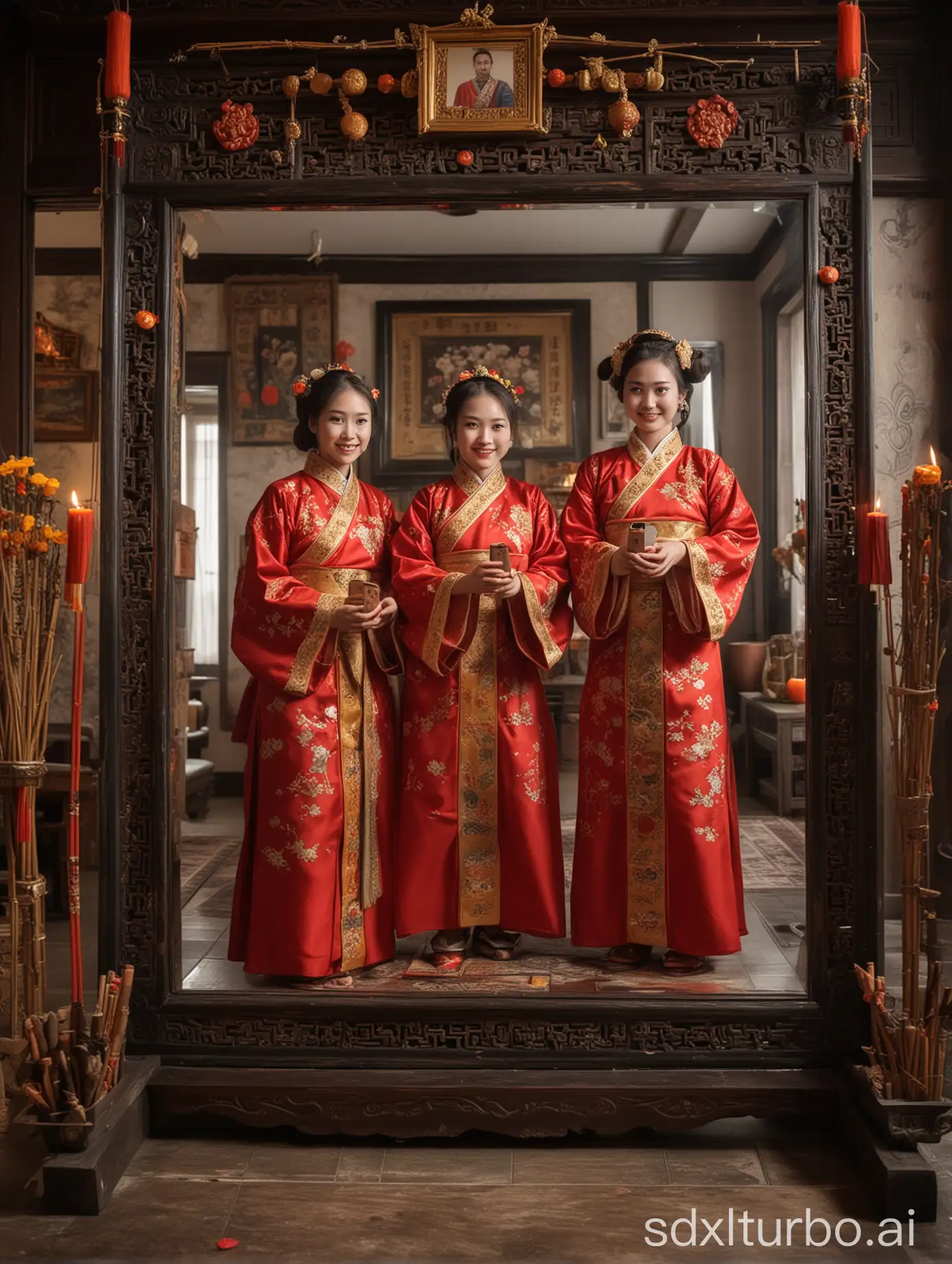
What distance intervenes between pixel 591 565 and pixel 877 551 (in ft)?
2.56

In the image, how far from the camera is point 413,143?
294 centimetres

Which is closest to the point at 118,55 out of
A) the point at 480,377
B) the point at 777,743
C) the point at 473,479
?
the point at 480,377

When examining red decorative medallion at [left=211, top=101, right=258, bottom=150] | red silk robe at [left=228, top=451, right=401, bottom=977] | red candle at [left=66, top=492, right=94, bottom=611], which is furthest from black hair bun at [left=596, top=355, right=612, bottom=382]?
red candle at [left=66, top=492, right=94, bottom=611]

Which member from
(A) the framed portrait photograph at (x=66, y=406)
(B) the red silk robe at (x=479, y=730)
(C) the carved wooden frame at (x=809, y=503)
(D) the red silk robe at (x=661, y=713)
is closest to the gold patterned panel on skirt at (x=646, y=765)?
(D) the red silk robe at (x=661, y=713)

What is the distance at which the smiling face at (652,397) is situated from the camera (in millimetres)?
3217

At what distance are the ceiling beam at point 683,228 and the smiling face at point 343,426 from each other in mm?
995

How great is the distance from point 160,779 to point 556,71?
2.07 metres

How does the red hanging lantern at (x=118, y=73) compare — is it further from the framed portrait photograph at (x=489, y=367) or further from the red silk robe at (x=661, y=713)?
the red silk robe at (x=661, y=713)

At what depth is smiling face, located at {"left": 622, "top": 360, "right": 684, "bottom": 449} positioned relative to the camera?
3.22 meters

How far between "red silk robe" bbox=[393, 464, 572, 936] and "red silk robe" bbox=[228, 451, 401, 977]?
0.10 m

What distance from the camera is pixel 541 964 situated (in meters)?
3.22

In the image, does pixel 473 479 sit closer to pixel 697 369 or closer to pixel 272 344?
pixel 697 369

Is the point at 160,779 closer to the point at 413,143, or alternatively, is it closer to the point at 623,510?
the point at 623,510

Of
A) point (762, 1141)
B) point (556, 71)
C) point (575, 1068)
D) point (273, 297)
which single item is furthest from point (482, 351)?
point (762, 1141)
